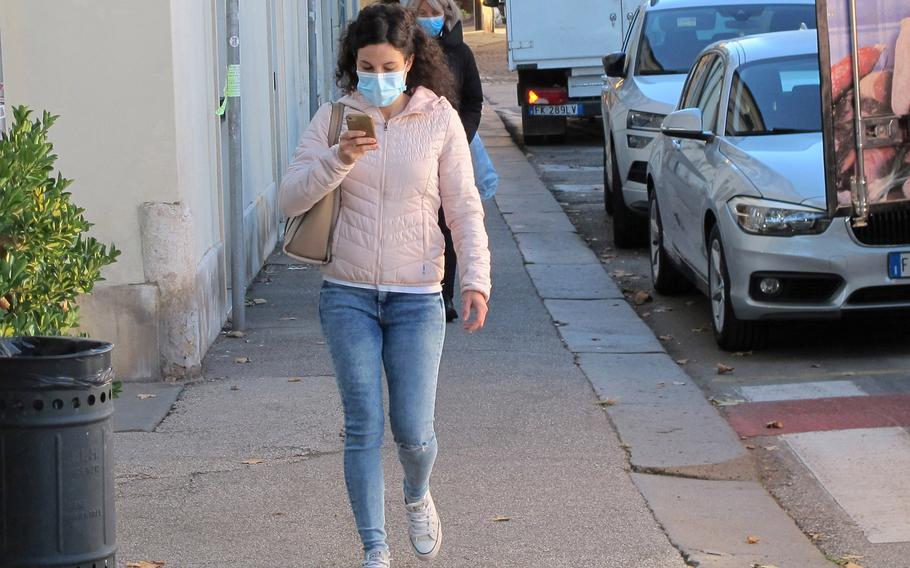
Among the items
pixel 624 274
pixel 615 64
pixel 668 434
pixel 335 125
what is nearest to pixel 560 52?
pixel 615 64

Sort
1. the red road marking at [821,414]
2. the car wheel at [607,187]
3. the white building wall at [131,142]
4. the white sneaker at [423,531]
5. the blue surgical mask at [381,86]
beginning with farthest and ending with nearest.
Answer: the car wheel at [607,187], the white building wall at [131,142], the red road marking at [821,414], the white sneaker at [423,531], the blue surgical mask at [381,86]

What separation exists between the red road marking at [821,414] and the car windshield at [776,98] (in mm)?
2115

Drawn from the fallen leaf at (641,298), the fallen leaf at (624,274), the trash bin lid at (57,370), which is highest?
the trash bin lid at (57,370)

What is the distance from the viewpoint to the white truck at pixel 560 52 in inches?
827

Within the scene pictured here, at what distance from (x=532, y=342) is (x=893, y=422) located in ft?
8.16

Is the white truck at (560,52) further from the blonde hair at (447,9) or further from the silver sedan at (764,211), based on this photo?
the blonde hair at (447,9)

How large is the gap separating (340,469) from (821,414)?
2371 millimetres

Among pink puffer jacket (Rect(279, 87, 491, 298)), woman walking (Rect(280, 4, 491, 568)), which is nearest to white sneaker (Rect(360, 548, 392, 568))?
woman walking (Rect(280, 4, 491, 568))

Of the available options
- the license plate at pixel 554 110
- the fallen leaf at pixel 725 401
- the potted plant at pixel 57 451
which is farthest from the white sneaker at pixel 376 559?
the license plate at pixel 554 110

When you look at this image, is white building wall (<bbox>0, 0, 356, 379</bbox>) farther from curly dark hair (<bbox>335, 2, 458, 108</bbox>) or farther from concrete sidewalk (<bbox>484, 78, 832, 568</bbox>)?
curly dark hair (<bbox>335, 2, 458, 108</bbox>)

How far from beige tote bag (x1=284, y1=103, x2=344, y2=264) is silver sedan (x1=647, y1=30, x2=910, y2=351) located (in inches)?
151

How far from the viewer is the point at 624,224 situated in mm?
12438

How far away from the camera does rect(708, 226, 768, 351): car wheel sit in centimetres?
839

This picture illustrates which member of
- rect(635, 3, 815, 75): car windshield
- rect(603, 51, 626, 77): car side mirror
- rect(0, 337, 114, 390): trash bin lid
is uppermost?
rect(635, 3, 815, 75): car windshield
